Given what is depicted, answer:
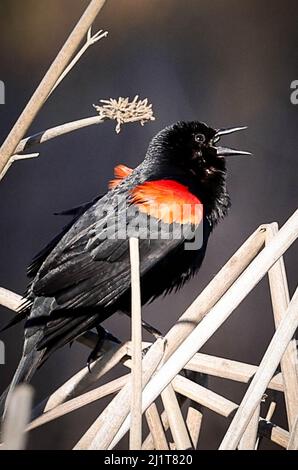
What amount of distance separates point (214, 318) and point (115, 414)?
244 mm

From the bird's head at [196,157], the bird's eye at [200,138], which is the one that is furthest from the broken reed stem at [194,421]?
the bird's eye at [200,138]

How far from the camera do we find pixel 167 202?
89.0 inches

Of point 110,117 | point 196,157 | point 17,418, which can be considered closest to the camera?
point 17,418

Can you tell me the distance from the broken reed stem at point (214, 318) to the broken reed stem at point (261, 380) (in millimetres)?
86

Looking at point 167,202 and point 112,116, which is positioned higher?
point 112,116

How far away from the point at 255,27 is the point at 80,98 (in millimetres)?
779

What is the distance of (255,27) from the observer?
3459 mm

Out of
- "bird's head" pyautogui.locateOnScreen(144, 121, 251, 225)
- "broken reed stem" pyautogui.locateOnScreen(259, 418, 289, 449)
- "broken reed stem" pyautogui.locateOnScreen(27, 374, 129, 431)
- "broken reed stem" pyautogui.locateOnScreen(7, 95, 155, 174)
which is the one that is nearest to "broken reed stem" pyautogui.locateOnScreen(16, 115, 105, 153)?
"broken reed stem" pyautogui.locateOnScreen(7, 95, 155, 174)

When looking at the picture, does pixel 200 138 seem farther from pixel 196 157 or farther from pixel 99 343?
pixel 99 343

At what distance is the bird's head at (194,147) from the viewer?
2529mm

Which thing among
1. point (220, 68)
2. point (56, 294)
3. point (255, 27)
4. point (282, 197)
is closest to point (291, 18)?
point (255, 27)

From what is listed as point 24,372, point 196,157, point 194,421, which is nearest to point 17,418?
point 24,372

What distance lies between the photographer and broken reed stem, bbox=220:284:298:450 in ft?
4.60

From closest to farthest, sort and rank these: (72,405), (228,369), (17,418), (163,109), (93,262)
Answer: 1. (17,418)
2. (72,405)
3. (228,369)
4. (93,262)
5. (163,109)
